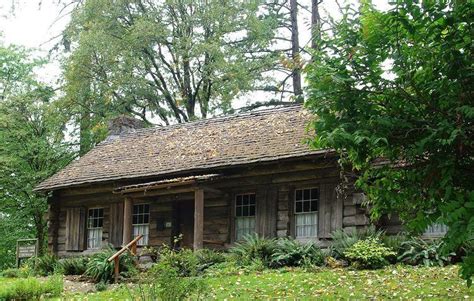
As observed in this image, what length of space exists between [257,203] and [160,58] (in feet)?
50.9

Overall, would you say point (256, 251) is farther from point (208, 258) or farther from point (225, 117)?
point (225, 117)

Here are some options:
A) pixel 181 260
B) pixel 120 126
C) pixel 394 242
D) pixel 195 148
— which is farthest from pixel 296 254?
pixel 120 126

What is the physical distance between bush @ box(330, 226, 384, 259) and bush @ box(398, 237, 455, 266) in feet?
2.65

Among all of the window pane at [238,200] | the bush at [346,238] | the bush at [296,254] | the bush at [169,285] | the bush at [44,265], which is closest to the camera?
the bush at [169,285]

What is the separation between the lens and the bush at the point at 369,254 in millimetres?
15188

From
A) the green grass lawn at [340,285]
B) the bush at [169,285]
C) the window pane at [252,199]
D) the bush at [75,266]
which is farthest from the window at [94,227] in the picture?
the bush at [169,285]

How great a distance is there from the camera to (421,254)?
49.7 ft

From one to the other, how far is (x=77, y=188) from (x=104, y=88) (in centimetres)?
904

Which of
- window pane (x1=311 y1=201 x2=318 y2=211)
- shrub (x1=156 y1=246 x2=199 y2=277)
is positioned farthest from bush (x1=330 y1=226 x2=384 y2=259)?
shrub (x1=156 y1=246 x2=199 y2=277)

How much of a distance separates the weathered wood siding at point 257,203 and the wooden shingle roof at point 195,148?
52 centimetres

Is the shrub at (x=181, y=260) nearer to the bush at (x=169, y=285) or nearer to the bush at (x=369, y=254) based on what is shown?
the bush at (x=169, y=285)

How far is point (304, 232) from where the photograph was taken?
Answer: 18531mm

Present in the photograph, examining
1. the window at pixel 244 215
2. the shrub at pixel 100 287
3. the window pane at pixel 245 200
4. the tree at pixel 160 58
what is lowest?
the shrub at pixel 100 287

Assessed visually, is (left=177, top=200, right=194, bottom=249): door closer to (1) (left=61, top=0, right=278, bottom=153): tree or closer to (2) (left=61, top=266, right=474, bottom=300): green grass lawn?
(2) (left=61, top=266, right=474, bottom=300): green grass lawn
